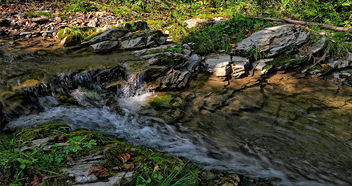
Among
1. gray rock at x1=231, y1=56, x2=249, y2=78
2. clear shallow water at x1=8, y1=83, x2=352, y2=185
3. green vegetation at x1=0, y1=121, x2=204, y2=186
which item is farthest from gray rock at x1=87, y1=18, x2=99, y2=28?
green vegetation at x1=0, y1=121, x2=204, y2=186

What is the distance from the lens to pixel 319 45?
7469mm

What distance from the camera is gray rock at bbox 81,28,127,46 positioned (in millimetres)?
7870

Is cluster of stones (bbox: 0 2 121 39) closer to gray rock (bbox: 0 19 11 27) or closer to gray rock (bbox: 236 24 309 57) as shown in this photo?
gray rock (bbox: 0 19 11 27)

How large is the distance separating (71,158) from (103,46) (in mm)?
5431

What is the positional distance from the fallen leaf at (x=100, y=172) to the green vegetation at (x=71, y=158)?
0.05 metres

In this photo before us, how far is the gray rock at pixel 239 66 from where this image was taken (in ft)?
22.5

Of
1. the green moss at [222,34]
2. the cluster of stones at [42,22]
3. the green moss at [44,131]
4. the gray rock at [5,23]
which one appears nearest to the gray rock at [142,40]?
the green moss at [222,34]

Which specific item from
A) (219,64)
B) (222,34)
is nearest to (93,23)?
(222,34)

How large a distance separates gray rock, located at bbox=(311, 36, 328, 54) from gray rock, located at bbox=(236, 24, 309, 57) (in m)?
0.31

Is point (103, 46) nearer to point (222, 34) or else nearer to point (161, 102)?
point (161, 102)

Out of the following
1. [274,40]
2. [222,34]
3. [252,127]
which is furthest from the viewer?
[222,34]

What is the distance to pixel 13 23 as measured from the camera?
9297 mm

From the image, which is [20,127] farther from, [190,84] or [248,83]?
[248,83]

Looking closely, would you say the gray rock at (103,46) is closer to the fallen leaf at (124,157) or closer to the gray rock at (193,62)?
the gray rock at (193,62)
